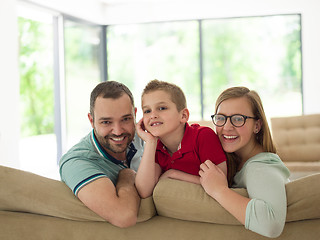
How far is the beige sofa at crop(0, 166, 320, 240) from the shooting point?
130 cm

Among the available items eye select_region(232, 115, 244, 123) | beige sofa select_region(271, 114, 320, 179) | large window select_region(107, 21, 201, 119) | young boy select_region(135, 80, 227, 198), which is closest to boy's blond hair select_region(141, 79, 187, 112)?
young boy select_region(135, 80, 227, 198)

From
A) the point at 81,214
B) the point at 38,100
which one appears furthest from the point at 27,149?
the point at 81,214

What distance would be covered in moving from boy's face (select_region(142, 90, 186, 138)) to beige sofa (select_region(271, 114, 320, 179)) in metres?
3.19

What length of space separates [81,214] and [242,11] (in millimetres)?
6223

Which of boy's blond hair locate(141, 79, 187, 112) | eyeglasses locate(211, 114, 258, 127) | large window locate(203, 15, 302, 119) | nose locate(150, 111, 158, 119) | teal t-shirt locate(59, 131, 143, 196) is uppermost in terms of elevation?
large window locate(203, 15, 302, 119)

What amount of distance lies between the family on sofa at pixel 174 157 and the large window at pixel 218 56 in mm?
5654

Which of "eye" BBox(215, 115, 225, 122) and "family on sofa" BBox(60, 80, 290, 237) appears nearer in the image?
"family on sofa" BBox(60, 80, 290, 237)

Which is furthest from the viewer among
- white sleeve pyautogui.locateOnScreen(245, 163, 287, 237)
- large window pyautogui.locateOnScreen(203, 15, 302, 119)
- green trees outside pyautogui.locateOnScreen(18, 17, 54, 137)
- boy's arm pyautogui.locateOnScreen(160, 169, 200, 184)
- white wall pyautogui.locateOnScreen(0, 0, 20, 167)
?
large window pyautogui.locateOnScreen(203, 15, 302, 119)

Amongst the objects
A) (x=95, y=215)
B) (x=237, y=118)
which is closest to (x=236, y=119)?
(x=237, y=118)

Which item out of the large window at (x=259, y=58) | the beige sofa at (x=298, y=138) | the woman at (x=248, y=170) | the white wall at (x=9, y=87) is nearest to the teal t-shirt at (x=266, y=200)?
the woman at (x=248, y=170)

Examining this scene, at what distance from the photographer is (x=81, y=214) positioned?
53.3 inches

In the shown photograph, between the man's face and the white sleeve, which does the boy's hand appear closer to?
the man's face

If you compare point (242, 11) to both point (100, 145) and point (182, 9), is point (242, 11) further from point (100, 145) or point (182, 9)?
point (100, 145)

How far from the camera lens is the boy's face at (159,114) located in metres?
1.63
